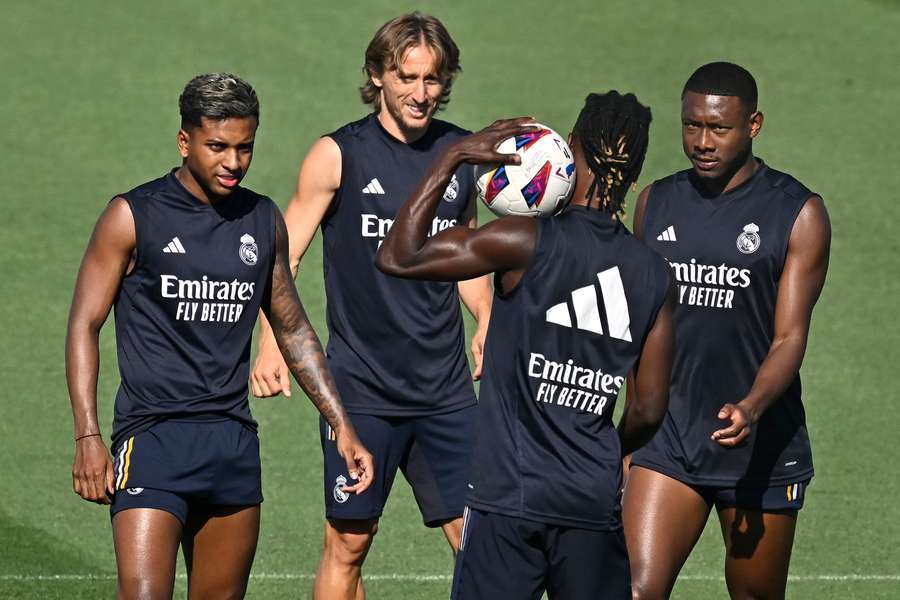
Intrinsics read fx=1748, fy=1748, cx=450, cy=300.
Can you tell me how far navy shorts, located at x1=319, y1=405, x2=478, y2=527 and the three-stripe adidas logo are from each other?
2104 millimetres

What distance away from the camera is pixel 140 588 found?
650 cm

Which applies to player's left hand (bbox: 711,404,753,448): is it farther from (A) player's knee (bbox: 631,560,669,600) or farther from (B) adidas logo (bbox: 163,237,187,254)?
(B) adidas logo (bbox: 163,237,187,254)

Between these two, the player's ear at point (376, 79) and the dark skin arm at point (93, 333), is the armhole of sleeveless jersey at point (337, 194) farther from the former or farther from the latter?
the dark skin arm at point (93, 333)

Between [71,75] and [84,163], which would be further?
[71,75]

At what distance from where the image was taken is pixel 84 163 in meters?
17.0

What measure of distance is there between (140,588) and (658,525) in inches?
88.3

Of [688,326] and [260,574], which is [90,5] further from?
[688,326]

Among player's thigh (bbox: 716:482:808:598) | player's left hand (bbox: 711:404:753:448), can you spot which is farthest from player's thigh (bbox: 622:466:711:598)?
player's left hand (bbox: 711:404:753:448)

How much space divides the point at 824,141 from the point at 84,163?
7466 mm

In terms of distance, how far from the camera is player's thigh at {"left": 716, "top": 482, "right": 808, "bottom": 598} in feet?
24.7

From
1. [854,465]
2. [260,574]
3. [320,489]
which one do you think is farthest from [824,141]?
[260,574]

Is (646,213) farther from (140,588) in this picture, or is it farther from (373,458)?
(140,588)

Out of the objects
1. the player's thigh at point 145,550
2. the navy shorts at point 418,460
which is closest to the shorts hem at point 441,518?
the navy shorts at point 418,460

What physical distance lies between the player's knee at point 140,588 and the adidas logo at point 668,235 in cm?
261
